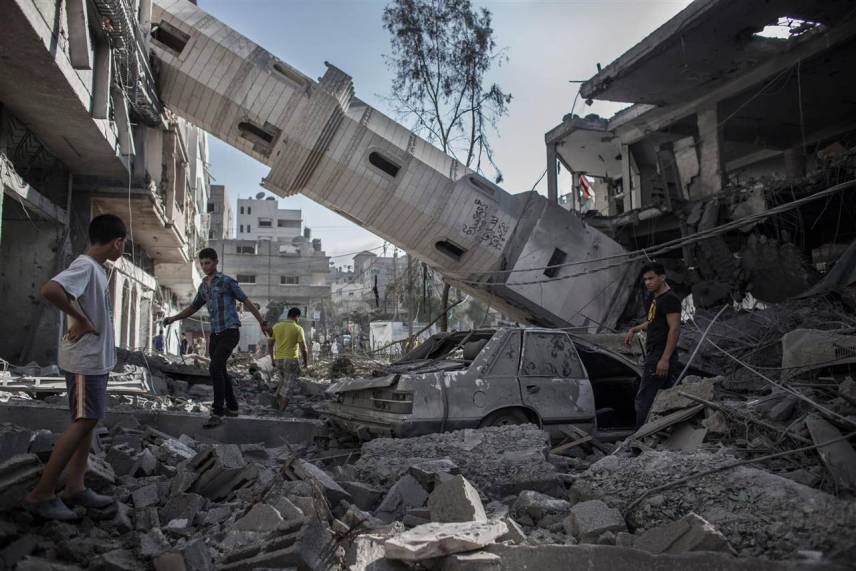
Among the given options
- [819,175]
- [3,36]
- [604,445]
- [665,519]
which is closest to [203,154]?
[3,36]

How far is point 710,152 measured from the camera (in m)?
16.6

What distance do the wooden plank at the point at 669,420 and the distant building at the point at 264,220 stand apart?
2825 inches

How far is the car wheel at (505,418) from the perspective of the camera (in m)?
5.92

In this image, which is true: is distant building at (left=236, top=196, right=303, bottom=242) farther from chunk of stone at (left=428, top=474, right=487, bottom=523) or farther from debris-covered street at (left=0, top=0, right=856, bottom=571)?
chunk of stone at (left=428, top=474, right=487, bottom=523)

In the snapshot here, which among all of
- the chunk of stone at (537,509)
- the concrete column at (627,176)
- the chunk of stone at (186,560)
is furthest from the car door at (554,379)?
the concrete column at (627,176)

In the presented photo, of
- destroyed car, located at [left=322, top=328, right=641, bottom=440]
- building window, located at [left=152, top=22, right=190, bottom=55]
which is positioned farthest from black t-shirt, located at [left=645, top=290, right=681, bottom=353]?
building window, located at [left=152, top=22, right=190, bottom=55]

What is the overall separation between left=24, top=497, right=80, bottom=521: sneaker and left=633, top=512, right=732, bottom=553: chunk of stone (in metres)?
3.02

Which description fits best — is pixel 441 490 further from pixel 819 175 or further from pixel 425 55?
pixel 425 55

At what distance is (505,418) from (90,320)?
12.8 feet

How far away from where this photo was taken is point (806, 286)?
41.7ft

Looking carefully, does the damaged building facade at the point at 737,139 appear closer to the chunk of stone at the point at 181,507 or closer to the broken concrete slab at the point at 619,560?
the broken concrete slab at the point at 619,560

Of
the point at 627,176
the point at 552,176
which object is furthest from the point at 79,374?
the point at 627,176

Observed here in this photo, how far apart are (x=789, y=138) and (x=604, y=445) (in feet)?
56.1

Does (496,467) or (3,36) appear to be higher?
(3,36)
